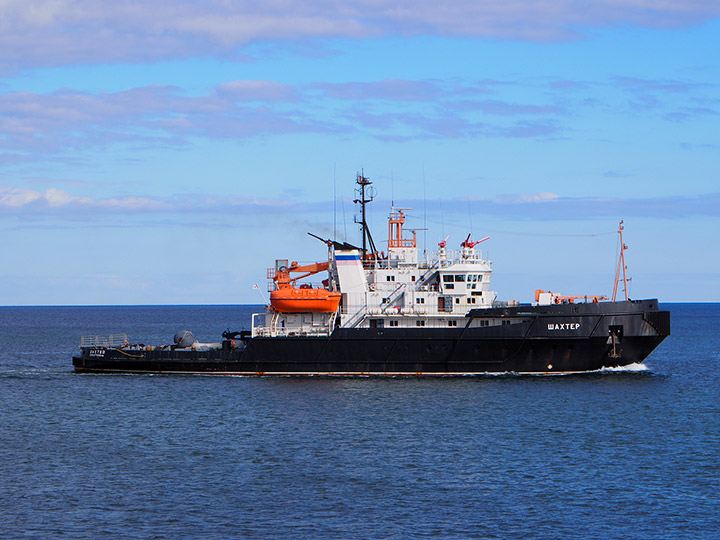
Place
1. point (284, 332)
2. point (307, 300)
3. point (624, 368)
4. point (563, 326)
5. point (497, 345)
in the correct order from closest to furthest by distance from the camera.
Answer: point (563, 326) → point (497, 345) → point (624, 368) → point (307, 300) → point (284, 332)

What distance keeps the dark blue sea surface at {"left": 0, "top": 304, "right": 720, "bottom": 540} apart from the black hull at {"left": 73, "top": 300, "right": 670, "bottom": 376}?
1.16 metres

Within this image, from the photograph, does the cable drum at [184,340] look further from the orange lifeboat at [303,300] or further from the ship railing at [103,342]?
the orange lifeboat at [303,300]

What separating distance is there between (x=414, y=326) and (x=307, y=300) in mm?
5969

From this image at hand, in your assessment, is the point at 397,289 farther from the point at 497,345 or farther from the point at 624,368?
the point at 624,368

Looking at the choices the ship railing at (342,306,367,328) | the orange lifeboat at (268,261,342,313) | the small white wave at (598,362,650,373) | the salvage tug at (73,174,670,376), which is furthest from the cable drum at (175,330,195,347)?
the small white wave at (598,362,650,373)

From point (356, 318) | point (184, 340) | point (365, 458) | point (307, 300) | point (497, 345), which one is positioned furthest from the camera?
point (184, 340)

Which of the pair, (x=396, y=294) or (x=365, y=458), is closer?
(x=365, y=458)

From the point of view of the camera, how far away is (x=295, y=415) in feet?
124

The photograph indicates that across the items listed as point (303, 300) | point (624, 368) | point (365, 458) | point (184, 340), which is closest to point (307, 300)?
point (303, 300)

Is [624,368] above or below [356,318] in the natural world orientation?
below

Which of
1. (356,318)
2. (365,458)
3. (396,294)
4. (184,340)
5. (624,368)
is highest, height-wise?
(396,294)

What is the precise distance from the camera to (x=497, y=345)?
1842 inches

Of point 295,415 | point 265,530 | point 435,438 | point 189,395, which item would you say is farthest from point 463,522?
point 189,395

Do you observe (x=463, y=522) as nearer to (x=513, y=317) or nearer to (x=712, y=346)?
(x=513, y=317)
